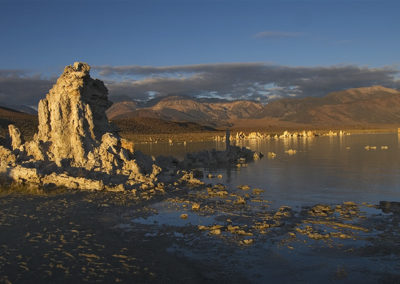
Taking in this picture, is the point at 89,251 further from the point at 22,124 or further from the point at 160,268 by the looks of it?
the point at 22,124

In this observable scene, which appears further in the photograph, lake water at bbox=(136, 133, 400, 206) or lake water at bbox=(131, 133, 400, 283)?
lake water at bbox=(136, 133, 400, 206)

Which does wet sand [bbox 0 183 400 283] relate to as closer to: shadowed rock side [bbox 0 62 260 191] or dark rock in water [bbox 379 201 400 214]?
dark rock in water [bbox 379 201 400 214]

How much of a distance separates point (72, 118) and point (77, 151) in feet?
6.30

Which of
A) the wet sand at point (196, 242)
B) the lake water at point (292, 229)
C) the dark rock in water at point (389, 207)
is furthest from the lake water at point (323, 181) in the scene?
the wet sand at point (196, 242)

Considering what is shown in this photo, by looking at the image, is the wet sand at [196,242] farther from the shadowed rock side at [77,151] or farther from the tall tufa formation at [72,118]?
the tall tufa formation at [72,118]

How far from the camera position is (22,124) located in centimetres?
7475

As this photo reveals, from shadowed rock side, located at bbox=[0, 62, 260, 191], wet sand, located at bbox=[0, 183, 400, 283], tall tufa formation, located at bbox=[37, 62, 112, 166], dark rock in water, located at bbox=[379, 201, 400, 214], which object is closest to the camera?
wet sand, located at bbox=[0, 183, 400, 283]

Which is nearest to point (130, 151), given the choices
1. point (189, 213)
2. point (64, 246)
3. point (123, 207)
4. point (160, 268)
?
point (123, 207)

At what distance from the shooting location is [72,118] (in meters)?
19.0

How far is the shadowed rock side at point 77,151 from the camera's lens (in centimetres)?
1645

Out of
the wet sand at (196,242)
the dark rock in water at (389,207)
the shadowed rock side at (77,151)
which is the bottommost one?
the wet sand at (196,242)

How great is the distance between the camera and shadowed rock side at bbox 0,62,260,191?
648 inches

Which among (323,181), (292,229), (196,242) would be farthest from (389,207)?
(196,242)

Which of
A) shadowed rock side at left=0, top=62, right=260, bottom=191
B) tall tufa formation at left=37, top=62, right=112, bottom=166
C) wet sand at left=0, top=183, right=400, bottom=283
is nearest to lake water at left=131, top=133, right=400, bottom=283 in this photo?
wet sand at left=0, top=183, right=400, bottom=283
